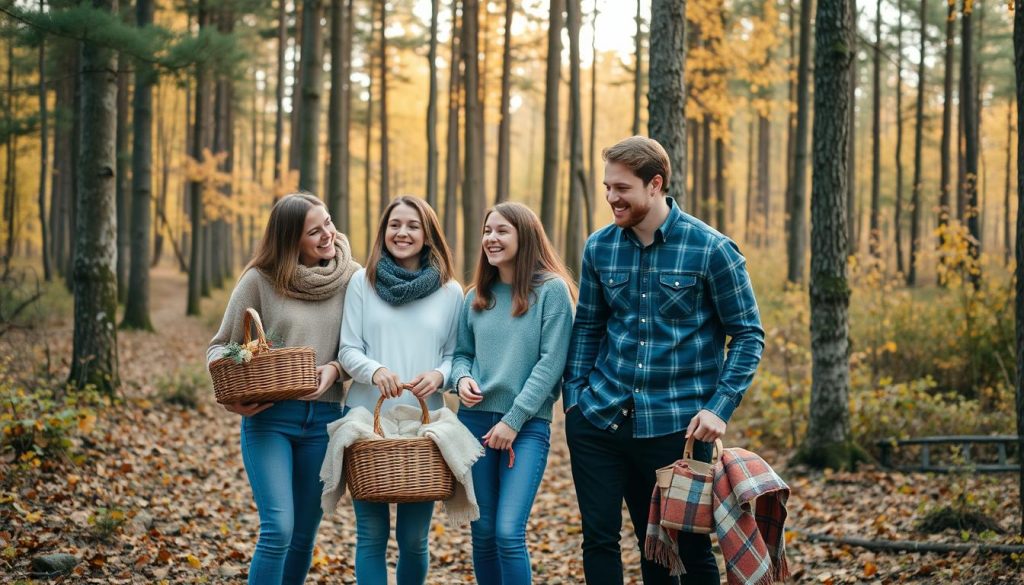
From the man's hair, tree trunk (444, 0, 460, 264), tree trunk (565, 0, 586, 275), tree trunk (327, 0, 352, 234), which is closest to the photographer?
the man's hair

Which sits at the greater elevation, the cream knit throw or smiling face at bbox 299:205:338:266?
smiling face at bbox 299:205:338:266

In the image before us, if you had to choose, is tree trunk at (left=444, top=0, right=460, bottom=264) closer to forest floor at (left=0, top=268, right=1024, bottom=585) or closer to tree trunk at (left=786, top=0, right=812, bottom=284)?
tree trunk at (left=786, top=0, right=812, bottom=284)

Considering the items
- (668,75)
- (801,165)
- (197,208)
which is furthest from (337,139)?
(197,208)

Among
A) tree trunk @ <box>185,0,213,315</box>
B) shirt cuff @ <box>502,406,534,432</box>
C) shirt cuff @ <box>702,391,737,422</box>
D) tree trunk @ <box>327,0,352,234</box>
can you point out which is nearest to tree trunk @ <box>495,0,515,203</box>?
tree trunk @ <box>327,0,352,234</box>

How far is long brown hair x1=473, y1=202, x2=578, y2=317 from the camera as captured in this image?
414cm

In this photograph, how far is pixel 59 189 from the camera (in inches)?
1135

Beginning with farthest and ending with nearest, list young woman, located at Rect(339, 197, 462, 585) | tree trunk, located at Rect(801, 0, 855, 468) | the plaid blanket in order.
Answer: tree trunk, located at Rect(801, 0, 855, 468), young woman, located at Rect(339, 197, 462, 585), the plaid blanket

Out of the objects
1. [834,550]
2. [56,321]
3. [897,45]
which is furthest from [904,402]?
[897,45]

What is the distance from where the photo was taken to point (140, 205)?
17.0m

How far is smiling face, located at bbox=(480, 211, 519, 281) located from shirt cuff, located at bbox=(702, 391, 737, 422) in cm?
120

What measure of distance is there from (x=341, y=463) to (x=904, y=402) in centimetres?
718

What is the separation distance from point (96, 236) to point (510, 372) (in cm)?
700

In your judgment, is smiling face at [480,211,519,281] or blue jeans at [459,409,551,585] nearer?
blue jeans at [459,409,551,585]

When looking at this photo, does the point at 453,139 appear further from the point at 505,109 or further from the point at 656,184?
the point at 656,184
